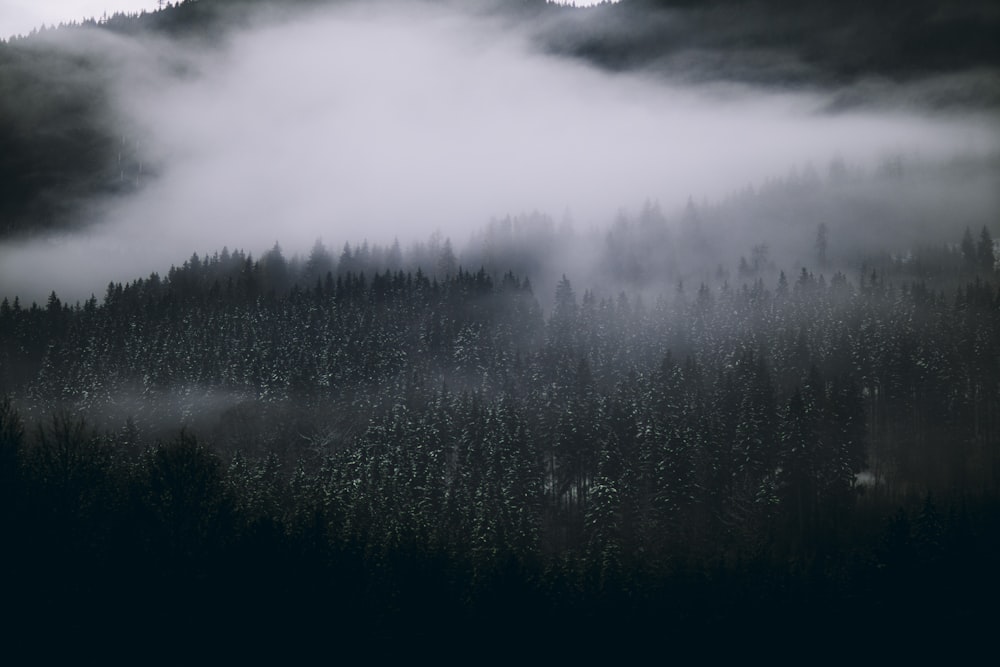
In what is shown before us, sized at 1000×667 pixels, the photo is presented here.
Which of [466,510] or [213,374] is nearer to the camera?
[466,510]

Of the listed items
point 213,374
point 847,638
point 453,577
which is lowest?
point 847,638

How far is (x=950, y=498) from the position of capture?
104 metres

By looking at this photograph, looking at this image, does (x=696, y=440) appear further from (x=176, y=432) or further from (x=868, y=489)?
(x=176, y=432)

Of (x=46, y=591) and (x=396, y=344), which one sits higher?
(x=396, y=344)

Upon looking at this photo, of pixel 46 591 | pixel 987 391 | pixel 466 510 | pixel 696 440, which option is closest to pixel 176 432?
pixel 466 510

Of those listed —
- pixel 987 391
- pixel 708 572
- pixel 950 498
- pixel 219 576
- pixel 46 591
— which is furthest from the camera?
pixel 987 391

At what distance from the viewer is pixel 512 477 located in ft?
368

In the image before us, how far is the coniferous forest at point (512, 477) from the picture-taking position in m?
46.6

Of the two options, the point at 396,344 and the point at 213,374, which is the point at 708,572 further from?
the point at 213,374

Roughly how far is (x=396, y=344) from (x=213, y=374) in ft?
121

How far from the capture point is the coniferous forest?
46.6 metres

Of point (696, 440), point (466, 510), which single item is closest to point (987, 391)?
point (696, 440)

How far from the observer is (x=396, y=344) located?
177m

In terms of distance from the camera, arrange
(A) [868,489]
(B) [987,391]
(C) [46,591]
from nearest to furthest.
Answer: (C) [46,591] < (A) [868,489] < (B) [987,391]
